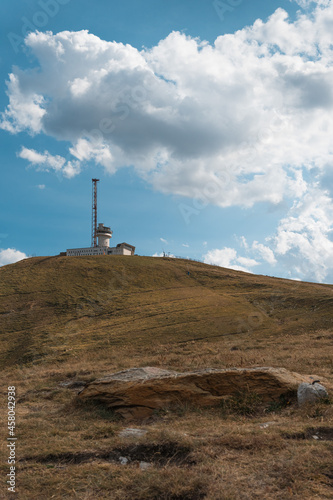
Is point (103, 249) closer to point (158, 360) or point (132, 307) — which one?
point (132, 307)

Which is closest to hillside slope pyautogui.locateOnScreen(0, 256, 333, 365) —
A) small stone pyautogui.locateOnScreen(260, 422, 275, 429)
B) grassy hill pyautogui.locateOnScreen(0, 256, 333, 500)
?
grassy hill pyautogui.locateOnScreen(0, 256, 333, 500)

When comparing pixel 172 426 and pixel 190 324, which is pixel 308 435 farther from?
pixel 190 324

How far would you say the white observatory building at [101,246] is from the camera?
99.9 metres

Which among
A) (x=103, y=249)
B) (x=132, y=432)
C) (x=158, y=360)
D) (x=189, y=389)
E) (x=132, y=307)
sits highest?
(x=103, y=249)

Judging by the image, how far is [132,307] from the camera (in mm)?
51188

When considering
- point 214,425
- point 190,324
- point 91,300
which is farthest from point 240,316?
point 214,425

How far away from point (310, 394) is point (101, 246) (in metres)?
93.9

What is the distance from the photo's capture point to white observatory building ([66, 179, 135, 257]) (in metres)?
99.9

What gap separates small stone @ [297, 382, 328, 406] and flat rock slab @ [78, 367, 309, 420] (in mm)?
598

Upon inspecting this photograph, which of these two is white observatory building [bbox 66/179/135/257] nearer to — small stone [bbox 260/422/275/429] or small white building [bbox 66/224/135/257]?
small white building [bbox 66/224/135/257]

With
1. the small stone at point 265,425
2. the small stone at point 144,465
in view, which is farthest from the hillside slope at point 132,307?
the small stone at point 144,465

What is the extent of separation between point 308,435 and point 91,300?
4877cm

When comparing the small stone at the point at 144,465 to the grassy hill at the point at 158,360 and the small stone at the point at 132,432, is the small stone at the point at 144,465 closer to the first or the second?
the grassy hill at the point at 158,360

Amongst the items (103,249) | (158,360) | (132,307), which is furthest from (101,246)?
(158,360)
